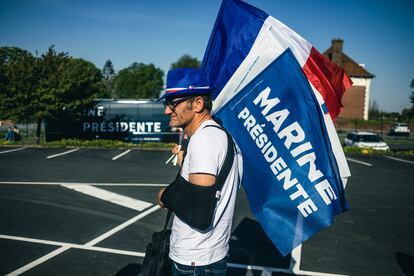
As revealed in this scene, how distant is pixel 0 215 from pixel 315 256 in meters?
6.18

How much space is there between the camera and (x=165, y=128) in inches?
917

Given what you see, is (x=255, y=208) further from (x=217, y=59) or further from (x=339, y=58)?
(x=339, y=58)

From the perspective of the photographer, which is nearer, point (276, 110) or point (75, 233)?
point (276, 110)

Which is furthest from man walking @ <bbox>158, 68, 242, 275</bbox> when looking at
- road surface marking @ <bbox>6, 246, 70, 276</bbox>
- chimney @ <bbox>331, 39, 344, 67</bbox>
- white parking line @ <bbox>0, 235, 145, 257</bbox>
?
chimney @ <bbox>331, 39, 344, 67</bbox>

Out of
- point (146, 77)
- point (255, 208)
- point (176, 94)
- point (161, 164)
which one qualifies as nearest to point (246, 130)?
point (255, 208)

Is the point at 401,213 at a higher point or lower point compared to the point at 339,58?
lower

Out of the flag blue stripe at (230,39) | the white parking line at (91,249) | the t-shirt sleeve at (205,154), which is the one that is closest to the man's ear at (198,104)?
the t-shirt sleeve at (205,154)

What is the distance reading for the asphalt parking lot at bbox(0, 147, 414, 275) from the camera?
4.67 meters

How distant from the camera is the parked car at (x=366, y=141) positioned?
19288 millimetres

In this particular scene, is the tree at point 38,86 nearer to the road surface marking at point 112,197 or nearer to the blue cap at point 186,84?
the road surface marking at point 112,197

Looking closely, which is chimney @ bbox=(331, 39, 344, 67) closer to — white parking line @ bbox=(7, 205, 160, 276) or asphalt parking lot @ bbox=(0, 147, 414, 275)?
asphalt parking lot @ bbox=(0, 147, 414, 275)

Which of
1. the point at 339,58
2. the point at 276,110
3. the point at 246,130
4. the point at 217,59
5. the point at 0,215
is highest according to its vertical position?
the point at 339,58

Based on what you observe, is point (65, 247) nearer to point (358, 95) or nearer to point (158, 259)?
point (158, 259)

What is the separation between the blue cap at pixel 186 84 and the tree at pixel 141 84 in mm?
83271
